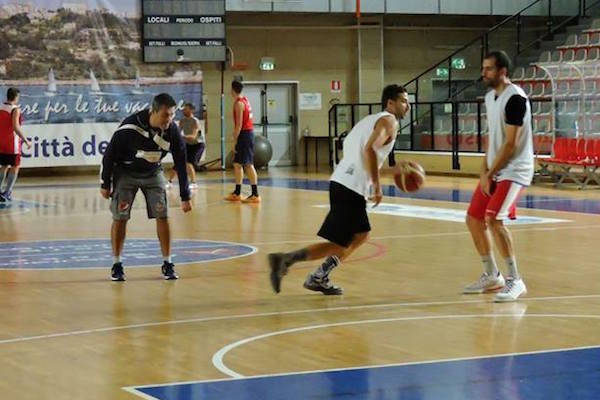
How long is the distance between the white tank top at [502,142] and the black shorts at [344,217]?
1106mm

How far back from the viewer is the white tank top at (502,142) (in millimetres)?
9750

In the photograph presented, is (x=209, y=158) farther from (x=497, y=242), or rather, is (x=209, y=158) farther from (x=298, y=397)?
(x=298, y=397)

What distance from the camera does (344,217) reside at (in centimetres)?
981

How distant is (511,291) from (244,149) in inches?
418

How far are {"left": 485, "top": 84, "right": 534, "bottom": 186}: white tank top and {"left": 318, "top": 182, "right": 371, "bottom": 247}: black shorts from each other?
1106 millimetres

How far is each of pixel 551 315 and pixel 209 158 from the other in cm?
2325

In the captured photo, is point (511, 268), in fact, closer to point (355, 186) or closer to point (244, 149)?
point (355, 186)

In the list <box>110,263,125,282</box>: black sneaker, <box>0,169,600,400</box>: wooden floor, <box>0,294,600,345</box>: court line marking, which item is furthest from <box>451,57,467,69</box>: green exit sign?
<box>0,294,600,345</box>: court line marking

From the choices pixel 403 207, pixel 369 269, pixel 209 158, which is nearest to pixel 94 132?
pixel 209 158

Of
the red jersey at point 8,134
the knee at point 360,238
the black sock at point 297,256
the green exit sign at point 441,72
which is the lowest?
the black sock at point 297,256

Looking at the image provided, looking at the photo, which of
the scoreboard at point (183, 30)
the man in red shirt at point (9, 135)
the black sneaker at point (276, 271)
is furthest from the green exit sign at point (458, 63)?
the black sneaker at point (276, 271)

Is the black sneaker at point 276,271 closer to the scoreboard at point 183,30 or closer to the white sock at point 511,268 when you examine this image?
the white sock at point 511,268

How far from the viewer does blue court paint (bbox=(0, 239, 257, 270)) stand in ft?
41.0

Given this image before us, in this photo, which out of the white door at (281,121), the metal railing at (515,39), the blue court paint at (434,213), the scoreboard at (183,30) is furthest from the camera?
the white door at (281,121)
